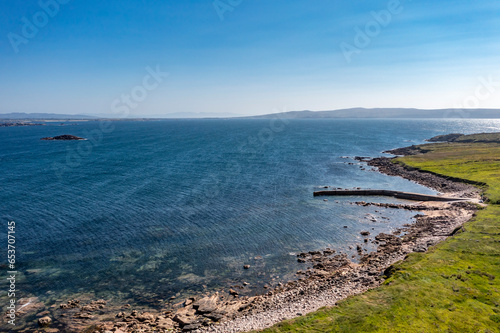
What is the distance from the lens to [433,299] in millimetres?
25188

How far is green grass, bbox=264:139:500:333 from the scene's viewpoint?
73.5 ft

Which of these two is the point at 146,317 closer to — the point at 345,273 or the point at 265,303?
the point at 265,303

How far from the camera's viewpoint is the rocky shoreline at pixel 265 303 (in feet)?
87.0

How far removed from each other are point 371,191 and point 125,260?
5764cm

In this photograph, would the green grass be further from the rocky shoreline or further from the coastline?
the rocky shoreline

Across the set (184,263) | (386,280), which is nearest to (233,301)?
(184,263)

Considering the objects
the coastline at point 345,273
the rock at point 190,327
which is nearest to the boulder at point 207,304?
the rock at point 190,327

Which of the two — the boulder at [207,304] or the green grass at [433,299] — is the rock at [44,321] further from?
the green grass at [433,299]

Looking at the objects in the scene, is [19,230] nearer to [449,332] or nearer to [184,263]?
[184,263]

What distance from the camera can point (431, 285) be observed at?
27.3m

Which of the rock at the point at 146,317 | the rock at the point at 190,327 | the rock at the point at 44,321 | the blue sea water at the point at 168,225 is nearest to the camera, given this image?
the rock at the point at 190,327

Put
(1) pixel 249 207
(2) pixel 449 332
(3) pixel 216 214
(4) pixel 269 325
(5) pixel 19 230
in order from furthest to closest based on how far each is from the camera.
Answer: (1) pixel 249 207, (3) pixel 216 214, (5) pixel 19 230, (4) pixel 269 325, (2) pixel 449 332

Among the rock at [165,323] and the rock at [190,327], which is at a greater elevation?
the rock at [190,327]

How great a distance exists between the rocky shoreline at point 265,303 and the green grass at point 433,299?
8.00 ft
